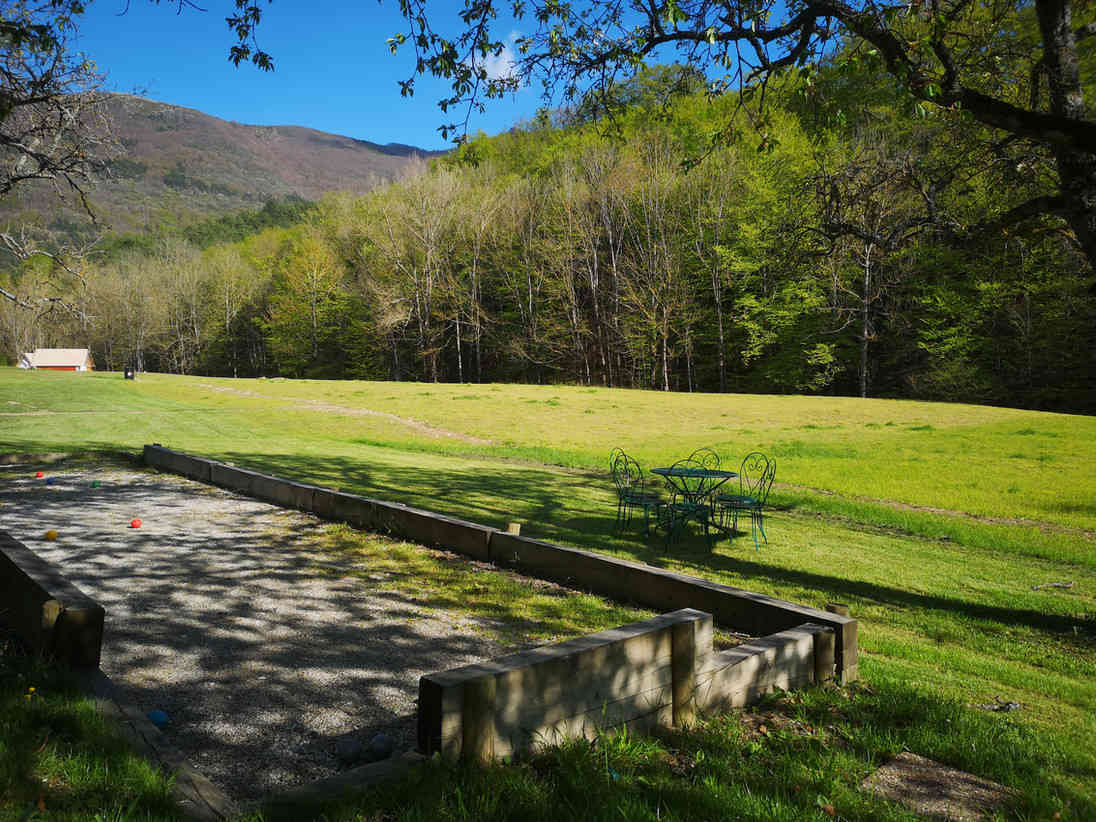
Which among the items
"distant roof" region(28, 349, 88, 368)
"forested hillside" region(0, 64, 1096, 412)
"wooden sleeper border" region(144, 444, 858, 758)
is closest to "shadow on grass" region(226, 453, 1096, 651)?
"wooden sleeper border" region(144, 444, 858, 758)

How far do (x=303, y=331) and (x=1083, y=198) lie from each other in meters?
61.9

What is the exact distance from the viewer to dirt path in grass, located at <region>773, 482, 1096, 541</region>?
36.6ft

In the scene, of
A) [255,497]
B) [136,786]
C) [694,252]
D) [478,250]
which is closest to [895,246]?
[136,786]

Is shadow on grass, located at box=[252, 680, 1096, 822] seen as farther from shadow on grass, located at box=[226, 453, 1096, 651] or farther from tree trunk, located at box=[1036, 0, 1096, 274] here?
tree trunk, located at box=[1036, 0, 1096, 274]

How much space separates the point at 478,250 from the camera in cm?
4841

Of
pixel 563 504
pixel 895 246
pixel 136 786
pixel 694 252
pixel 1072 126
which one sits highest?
pixel 694 252

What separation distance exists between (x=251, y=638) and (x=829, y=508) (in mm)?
10933

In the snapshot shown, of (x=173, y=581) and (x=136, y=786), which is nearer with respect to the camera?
(x=136, y=786)

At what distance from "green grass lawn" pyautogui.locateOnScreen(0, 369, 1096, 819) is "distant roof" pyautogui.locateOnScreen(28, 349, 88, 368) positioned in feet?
129

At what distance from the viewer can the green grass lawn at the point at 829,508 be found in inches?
130

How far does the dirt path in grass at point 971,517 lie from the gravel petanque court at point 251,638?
10.9m

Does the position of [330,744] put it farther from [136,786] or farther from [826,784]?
[826,784]

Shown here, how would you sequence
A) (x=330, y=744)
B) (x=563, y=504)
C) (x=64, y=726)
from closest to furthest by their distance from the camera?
(x=64, y=726), (x=330, y=744), (x=563, y=504)

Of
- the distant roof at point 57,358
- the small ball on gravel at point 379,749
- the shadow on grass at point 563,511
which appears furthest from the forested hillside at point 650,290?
the small ball on gravel at point 379,749
